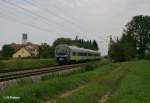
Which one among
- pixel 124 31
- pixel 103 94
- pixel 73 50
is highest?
pixel 124 31

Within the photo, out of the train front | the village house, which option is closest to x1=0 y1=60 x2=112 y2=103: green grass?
the train front

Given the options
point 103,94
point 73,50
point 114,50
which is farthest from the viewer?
point 114,50

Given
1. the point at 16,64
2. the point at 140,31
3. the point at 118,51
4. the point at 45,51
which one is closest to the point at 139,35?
the point at 140,31

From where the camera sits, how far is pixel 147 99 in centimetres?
1752

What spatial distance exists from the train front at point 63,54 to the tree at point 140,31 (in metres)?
64.5

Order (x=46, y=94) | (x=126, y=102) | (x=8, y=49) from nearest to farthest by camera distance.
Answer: (x=126, y=102), (x=46, y=94), (x=8, y=49)

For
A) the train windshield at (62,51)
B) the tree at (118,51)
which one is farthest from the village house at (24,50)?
the train windshield at (62,51)

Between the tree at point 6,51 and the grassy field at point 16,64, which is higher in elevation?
the tree at point 6,51

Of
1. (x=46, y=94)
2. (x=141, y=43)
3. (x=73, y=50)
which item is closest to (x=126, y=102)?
(x=46, y=94)

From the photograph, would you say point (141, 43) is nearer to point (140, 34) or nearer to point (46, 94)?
point (140, 34)

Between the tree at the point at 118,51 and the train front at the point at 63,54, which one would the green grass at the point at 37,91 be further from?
the tree at the point at 118,51

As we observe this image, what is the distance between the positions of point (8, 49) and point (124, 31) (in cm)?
4056

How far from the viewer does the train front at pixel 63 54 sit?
2156 inches

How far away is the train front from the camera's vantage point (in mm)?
54750
